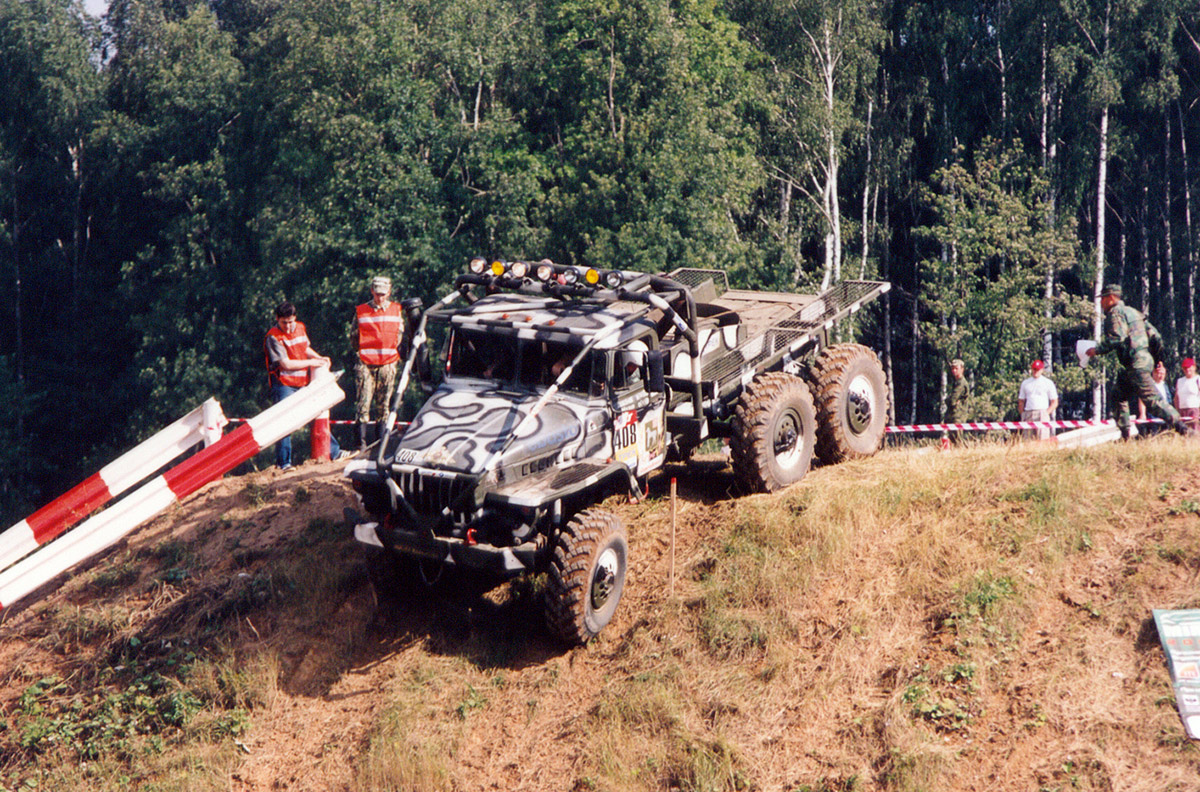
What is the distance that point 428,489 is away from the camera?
999 centimetres

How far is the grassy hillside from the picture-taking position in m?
9.41

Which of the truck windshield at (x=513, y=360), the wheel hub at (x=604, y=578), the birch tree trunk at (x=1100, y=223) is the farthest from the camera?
the birch tree trunk at (x=1100, y=223)

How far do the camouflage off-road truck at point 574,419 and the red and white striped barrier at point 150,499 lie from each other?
1.58 m

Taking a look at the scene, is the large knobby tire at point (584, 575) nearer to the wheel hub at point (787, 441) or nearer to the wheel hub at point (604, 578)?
the wheel hub at point (604, 578)

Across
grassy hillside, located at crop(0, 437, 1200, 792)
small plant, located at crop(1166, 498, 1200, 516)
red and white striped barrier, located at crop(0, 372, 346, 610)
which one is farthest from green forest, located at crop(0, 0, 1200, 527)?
small plant, located at crop(1166, 498, 1200, 516)

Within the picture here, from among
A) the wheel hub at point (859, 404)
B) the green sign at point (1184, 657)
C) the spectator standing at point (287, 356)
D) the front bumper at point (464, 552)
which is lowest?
the green sign at point (1184, 657)

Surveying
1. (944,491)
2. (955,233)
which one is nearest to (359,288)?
(955,233)

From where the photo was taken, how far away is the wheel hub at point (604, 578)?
412 inches

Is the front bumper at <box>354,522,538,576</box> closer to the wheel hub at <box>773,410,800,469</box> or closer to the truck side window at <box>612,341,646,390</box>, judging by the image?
the truck side window at <box>612,341,646,390</box>

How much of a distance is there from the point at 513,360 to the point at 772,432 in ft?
9.41

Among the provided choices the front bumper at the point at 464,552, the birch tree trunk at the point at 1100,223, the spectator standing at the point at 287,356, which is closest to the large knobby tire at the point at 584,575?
the front bumper at the point at 464,552

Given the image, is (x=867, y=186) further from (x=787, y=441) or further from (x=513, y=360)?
(x=513, y=360)

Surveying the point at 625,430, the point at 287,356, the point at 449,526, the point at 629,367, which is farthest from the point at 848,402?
the point at 287,356

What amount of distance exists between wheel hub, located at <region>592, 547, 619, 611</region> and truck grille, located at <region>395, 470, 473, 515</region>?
4.91 ft
